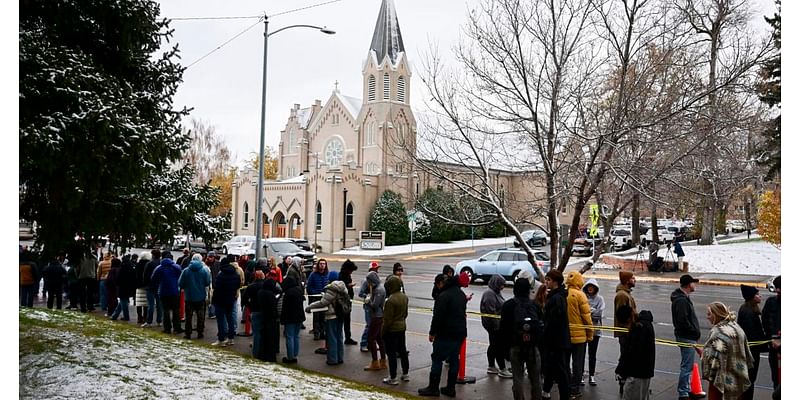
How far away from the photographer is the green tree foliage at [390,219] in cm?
4838

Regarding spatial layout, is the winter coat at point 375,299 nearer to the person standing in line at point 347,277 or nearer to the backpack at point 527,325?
the person standing in line at point 347,277

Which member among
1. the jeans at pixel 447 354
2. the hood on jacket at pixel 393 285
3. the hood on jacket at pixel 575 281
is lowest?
the jeans at pixel 447 354

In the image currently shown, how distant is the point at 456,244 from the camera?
51875mm

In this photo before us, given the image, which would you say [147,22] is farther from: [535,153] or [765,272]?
[765,272]

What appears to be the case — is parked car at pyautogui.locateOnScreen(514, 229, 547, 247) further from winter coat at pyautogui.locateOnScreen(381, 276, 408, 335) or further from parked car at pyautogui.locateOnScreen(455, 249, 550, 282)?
winter coat at pyautogui.locateOnScreen(381, 276, 408, 335)

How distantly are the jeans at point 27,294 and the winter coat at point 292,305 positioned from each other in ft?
24.9

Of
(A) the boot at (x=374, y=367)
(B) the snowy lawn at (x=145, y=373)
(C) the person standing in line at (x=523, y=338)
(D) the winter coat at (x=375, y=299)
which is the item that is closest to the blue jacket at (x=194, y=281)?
(B) the snowy lawn at (x=145, y=373)

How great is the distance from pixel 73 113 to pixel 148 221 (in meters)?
1.84

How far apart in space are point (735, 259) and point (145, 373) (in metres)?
27.8

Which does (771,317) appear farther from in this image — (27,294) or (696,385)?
(27,294)

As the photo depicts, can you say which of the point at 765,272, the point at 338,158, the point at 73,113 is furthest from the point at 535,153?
the point at 338,158

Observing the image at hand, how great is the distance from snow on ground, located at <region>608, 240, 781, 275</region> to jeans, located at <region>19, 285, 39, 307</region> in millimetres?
26361

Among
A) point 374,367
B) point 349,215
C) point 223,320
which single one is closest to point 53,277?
point 223,320

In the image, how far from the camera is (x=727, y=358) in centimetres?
693
